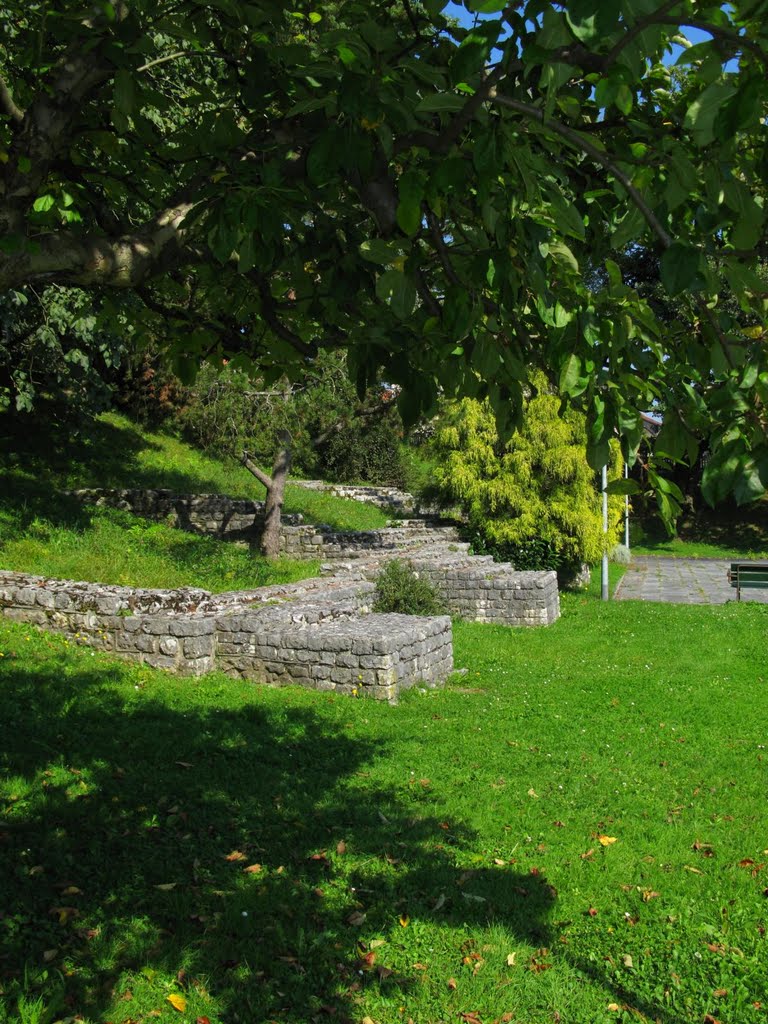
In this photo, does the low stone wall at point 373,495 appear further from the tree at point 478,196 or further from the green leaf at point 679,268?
the green leaf at point 679,268

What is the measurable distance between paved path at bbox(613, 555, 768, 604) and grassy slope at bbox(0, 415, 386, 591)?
6634 millimetres

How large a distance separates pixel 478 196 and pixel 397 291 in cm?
35

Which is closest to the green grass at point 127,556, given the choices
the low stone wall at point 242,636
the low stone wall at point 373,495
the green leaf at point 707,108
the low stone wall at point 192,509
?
the low stone wall at point 192,509

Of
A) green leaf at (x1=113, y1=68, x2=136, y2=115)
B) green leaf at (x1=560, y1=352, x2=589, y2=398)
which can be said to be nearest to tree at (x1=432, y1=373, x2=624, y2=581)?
green leaf at (x1=113, y1=68, x2=136, y2=115)

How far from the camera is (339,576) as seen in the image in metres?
13.7

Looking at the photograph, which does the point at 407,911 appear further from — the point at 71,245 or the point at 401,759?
the point at 71,245

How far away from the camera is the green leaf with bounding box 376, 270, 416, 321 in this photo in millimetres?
→ 2496

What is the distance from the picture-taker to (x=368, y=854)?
Answer: 4.94m

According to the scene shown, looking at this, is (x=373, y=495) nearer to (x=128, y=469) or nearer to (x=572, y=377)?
(x=128, y=469)

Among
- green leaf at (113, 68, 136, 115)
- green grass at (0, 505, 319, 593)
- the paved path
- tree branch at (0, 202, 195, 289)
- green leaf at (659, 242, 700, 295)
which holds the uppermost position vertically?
green leaf at (113, 68, 136, 115)

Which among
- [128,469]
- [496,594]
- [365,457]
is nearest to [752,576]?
[496,594]

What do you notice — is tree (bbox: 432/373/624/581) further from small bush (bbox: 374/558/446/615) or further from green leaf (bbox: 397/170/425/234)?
green leaf (bbox: 397/170/425/234)

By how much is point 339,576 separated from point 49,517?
16.0 ft

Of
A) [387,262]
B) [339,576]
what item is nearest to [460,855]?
[387,262]
